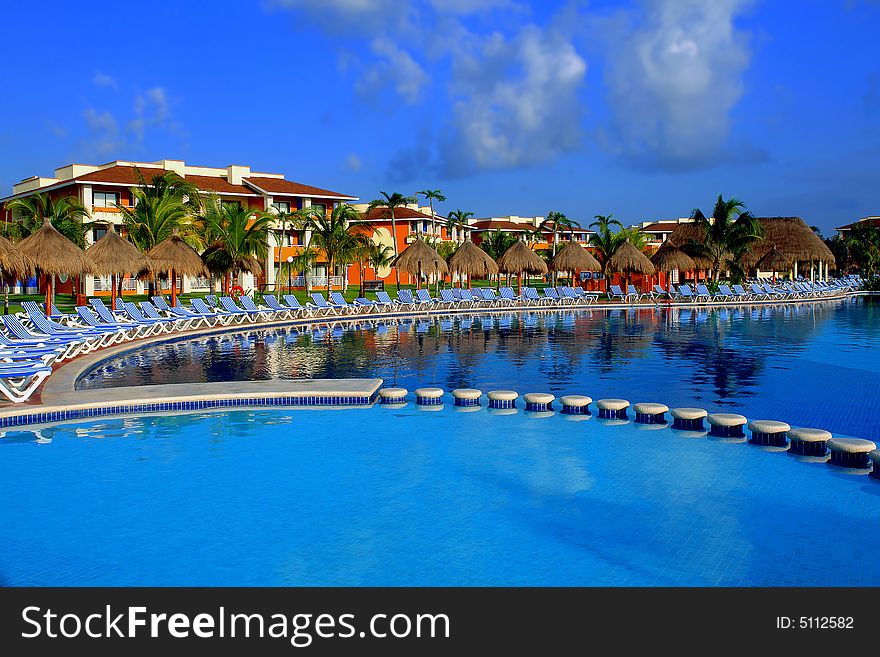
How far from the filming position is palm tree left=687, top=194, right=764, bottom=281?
3659 cm

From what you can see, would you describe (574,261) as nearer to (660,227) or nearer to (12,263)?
(12,263)

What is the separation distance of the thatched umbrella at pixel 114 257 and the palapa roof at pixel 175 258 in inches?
37.2

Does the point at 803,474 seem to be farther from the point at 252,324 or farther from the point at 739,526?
the point at 252,324

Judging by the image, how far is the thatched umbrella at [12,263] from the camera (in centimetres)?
1652

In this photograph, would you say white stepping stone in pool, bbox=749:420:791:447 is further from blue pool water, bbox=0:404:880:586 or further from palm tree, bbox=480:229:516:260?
palm tree, bbox=480:229:516:260

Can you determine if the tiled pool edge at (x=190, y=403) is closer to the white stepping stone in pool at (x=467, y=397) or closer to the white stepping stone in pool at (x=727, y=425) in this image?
the white stepping stone in pool at (x=467, y=397)

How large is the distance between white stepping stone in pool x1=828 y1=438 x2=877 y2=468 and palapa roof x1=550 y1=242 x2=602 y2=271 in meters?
27.5

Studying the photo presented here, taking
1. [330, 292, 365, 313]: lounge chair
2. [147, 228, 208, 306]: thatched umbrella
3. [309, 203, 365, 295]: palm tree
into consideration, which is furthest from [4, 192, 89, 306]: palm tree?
[330, 292, 365, 313]: lounge chair

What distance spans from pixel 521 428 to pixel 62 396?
223 inches

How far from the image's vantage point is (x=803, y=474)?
678 centimetres

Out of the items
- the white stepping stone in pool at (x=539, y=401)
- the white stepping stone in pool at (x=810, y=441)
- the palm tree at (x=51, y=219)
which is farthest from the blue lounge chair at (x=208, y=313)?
the white stepping stone in pool at (x=810, y=441)

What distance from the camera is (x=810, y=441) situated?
7.30m
